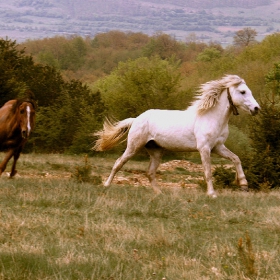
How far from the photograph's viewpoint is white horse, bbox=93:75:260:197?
12.9 metres

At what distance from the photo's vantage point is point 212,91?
1320 cm

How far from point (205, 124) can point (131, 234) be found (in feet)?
17.3

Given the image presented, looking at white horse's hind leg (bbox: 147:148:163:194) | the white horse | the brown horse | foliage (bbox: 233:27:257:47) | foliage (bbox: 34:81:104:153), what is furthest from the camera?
foliage (bbox: 233:27:257:47)

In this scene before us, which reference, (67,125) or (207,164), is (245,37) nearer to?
(67,125)

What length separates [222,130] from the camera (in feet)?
42.9

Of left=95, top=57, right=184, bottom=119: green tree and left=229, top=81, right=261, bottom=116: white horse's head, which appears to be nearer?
left=229, top=81, right=261, bottom=116: white horse's head

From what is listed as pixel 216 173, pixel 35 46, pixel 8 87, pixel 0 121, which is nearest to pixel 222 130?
pixel 216 173

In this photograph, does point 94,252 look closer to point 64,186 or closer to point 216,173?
point 64,186

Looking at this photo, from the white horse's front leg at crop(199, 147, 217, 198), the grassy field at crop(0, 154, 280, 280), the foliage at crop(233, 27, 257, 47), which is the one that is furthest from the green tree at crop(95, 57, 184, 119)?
the foliage at crop(233, 27, 257, 47)

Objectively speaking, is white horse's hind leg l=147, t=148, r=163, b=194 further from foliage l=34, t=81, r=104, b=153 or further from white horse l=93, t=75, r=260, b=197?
foliage l=34, t=81, r=104, b=153

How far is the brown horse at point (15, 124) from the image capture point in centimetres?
1283

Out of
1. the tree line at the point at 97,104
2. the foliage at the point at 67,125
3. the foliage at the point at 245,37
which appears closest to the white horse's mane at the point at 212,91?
the tree line at the point at 97,104

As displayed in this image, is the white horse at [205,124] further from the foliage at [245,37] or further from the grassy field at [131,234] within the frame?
the foliage at [245,37]

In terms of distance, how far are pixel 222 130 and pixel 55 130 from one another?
22.7 meters
